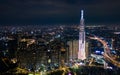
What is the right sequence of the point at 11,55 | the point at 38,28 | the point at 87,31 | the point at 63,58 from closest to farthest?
the point at 11,55
the point at 63,58
the point at 87,31
the point at 38,28

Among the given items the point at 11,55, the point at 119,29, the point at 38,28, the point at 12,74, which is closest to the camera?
the point at 12,74

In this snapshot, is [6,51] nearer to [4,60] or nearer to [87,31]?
[4,60]

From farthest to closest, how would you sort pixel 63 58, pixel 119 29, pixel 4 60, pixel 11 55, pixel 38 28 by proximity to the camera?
1. pixel 38 28
2. pixel 119 29
3. pixel 63 58
4. pixel 11 55
5. pixel 4 60

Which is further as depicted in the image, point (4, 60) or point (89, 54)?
point (89, 54)

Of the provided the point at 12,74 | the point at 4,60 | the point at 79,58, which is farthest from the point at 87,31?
the point at 12,74

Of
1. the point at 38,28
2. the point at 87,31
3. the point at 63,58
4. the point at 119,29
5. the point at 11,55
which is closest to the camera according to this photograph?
the point at 11,55

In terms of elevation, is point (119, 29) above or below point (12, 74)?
above

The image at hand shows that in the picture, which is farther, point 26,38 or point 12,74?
point 26,38

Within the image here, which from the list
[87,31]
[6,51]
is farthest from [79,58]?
[6,51]

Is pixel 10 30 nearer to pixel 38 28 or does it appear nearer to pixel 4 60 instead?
pixel 38 28
